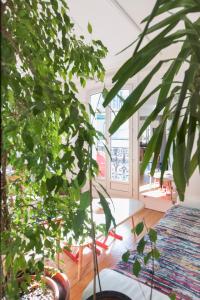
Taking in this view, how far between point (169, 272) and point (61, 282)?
2.71 ft

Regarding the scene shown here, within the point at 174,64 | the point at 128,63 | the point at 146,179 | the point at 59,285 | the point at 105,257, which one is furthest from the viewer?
the point at 146,179

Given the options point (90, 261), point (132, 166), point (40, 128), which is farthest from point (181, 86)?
point (132, 166)

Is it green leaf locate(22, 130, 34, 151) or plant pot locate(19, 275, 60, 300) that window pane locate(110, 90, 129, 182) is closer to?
plant pot locate(19, 275, 60, 300)

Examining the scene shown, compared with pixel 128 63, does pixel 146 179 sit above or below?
below

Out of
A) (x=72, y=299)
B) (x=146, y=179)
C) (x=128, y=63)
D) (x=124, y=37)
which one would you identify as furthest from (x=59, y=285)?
(x=146, y=179)

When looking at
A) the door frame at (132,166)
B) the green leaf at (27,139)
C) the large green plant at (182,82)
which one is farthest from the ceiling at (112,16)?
the green leaf at (27,139)

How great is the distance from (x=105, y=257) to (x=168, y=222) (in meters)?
A: 0.90

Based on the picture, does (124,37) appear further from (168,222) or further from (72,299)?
(72,299)

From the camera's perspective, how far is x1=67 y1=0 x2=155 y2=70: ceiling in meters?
2.27

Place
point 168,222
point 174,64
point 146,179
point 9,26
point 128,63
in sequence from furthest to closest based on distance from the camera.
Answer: point 146,179, point 168,222, point 174,64, point 128,63, point 9,26

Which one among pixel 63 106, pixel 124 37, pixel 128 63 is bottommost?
pixel 63 106

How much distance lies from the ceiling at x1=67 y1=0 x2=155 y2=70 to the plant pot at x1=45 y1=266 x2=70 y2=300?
1.90 m

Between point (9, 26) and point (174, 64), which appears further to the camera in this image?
point (174, 64)

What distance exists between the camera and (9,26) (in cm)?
A: 50
